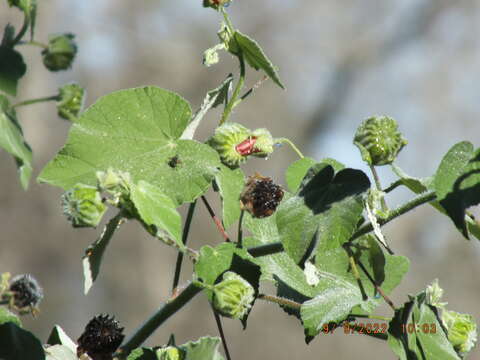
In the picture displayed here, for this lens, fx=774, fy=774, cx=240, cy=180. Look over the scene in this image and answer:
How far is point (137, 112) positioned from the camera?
0.58m

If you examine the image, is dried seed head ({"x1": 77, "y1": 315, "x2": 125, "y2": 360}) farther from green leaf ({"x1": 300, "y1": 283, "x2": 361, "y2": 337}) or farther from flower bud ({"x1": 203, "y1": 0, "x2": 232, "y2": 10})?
flower bud ({"x1": 203, "y1": 0, "x2": 232, "y2": 10})

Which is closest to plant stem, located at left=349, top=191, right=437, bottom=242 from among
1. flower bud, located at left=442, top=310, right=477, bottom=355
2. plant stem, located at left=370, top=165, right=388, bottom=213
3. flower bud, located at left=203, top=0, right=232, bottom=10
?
plant stem, located at left=370, top=165, right=388, bottom=213

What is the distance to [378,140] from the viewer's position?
563mm

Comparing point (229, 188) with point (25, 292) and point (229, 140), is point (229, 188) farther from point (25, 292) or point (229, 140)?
point (25, 292)

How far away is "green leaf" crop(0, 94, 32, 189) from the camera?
54 cm

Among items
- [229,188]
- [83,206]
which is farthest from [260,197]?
[83,206]

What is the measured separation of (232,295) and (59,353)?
0.46ft

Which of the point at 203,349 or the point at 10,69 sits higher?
the point at 10,69

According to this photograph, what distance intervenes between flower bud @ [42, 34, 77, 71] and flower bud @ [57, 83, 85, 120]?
3cm

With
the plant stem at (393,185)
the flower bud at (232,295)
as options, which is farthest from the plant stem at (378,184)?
the flower bud at (232,295)

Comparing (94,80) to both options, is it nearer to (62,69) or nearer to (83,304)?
(83,304)

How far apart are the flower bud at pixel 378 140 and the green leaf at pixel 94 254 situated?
0.61 feet

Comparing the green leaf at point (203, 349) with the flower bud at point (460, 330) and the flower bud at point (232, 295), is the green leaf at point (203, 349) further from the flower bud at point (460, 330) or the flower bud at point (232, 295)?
the flower bud at point (460, 330)

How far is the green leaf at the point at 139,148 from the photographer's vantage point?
547 mm
